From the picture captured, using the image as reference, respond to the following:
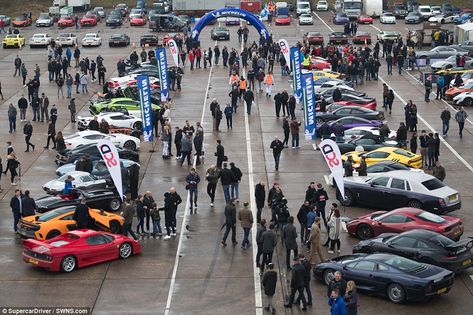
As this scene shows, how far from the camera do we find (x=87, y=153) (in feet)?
119

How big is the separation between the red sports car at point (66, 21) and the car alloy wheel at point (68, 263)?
6141 cm

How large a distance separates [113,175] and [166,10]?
58809 mm

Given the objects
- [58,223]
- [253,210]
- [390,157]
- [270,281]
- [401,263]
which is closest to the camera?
[270,281]

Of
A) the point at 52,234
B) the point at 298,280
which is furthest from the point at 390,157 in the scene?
the point at 298,280

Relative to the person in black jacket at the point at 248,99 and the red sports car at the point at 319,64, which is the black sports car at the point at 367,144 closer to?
the person in black jacket at the point at 248,99

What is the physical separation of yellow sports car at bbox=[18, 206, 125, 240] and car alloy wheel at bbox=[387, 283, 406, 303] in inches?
332

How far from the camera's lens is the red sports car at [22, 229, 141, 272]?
81.5 ft

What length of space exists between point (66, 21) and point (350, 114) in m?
47.0

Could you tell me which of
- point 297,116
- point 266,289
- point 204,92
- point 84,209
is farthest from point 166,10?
point 266,289

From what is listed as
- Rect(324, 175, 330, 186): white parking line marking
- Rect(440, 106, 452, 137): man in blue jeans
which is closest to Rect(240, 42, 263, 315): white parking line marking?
Rect(324, 175, 330, 186): white parking line marking

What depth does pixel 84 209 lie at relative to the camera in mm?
27062

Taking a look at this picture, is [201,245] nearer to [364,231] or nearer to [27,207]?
[364,231]

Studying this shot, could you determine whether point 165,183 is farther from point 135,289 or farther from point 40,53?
point 40,53

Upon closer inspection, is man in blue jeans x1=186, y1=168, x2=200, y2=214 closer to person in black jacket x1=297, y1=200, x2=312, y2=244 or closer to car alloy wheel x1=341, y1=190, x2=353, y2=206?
person in black jacket x1=297, y1=200, x2=312, y2=244
